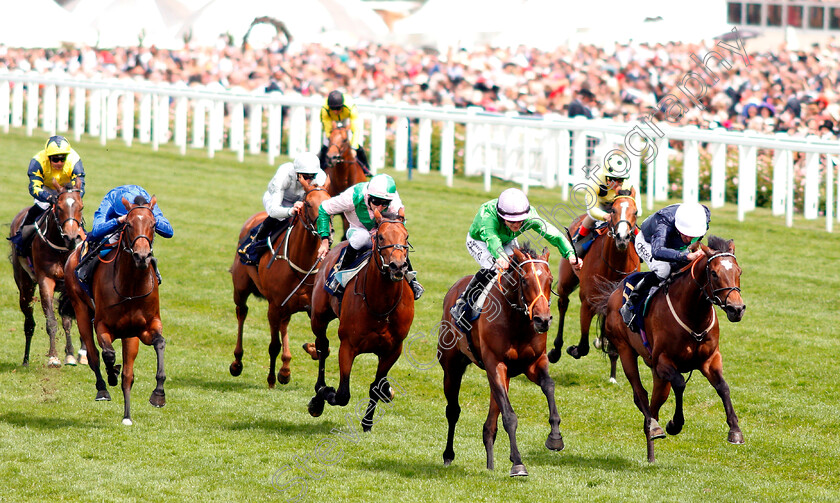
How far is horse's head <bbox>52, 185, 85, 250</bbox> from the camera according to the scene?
973 cm

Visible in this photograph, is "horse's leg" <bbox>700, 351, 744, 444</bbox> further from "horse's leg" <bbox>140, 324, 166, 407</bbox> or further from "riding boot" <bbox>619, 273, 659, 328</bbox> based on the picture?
"horse's leg" <bbox>140, 324, 166, 407</bbox>

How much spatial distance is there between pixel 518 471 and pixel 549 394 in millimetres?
478

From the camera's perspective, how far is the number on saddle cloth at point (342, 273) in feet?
28.0

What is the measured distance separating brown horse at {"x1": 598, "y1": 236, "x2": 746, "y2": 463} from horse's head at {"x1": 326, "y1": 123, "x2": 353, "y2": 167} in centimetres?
545

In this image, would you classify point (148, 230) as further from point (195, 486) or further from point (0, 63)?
point (0, 63)

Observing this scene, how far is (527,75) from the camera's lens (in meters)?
22.9

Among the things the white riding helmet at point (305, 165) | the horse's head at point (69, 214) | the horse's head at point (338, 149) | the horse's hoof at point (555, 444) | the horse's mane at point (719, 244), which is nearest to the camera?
the horse's hoof at point (555, 444)

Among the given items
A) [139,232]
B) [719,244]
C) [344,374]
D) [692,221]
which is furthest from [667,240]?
[139,232]

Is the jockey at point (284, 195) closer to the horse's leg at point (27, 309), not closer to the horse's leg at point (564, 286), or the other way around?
the horse's leg at point (27, 309)

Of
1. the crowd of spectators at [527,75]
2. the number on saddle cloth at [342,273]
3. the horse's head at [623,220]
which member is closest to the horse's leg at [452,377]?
the number on saddle cloth at [342,273]

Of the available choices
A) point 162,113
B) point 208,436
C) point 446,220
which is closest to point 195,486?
point 208,436

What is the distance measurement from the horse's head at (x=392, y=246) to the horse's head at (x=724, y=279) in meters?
1.81

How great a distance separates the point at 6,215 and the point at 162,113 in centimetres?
604

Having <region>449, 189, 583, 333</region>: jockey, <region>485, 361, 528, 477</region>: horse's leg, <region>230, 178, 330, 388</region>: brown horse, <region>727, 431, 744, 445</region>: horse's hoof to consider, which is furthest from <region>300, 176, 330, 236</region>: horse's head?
<region>727, 431, 744, 445</region>: horse's hoof
